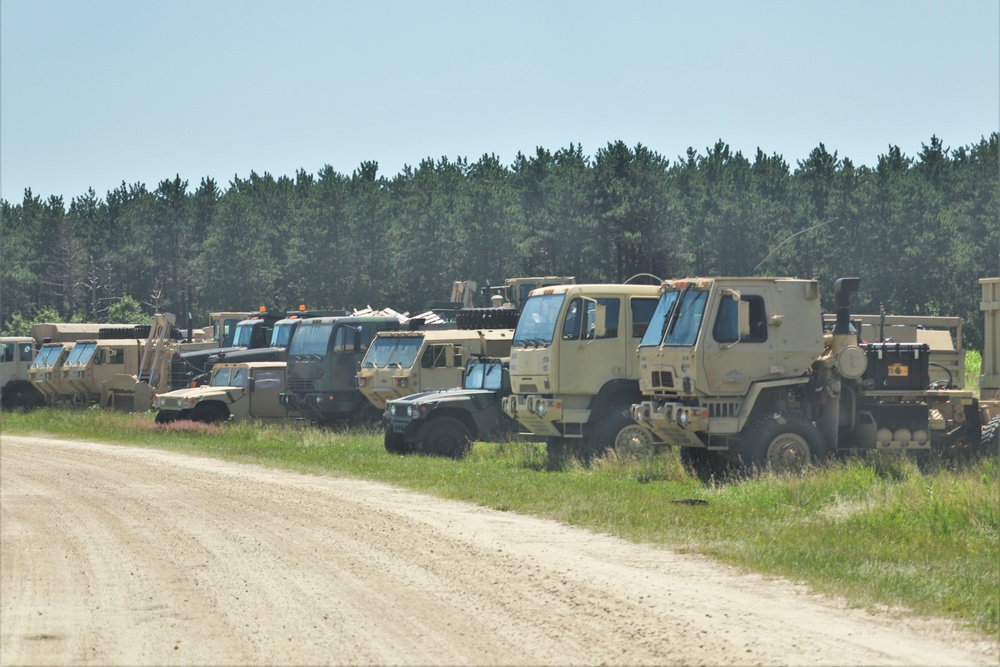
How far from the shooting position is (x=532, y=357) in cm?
1989

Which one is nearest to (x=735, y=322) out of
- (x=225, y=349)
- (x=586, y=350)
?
(x=586, y=350)

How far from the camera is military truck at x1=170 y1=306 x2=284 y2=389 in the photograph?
35.6 meters

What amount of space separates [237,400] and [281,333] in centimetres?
509

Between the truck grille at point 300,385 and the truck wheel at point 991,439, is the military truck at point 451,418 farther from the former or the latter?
the truck wheel at point 991,439

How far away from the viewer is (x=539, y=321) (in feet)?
65.7

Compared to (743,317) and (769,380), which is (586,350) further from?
(769,380)

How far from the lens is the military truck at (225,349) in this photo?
117ft

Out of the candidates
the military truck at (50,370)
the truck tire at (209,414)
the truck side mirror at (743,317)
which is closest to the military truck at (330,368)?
the truck tire at (209,414)

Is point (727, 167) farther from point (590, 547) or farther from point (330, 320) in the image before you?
point (590, 547)

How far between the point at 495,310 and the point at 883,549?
50.0ft

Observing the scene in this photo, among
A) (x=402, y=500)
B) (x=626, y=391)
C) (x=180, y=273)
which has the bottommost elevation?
(x=402, y=500)

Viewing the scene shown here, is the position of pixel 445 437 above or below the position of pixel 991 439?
below

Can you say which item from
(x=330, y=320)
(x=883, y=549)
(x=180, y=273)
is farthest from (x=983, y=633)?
(x=180, y=273)

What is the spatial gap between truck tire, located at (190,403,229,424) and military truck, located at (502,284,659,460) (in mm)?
11838
